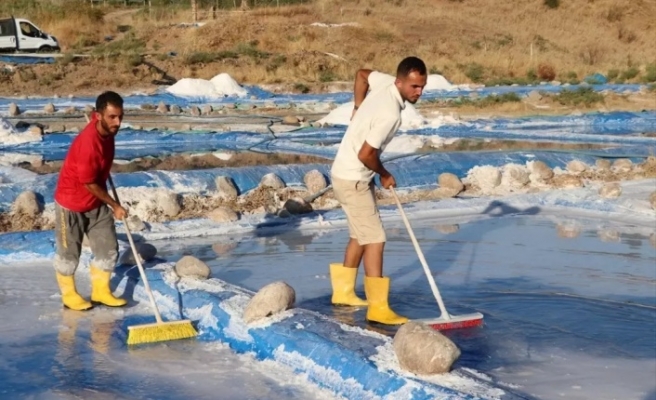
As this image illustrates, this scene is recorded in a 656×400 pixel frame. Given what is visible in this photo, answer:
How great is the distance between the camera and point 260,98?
73.0 ft

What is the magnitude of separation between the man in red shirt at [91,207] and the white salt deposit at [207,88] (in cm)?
1565

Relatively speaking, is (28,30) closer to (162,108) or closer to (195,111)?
(162,108)

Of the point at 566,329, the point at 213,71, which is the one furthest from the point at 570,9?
the point at 566,329

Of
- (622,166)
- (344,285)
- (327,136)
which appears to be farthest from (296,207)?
(327,136)

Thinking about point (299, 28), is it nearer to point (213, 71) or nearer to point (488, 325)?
point (213, 71)

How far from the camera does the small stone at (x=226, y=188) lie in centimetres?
1034

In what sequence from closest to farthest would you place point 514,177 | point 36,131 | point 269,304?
1. point 269,304
2. point 514,177
3. point 36,131

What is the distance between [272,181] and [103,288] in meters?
4.40

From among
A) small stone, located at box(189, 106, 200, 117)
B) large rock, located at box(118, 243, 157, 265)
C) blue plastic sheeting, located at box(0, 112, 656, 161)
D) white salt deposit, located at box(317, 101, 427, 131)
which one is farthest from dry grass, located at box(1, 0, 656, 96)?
large rock, located at box(118, 243, 157, 265)

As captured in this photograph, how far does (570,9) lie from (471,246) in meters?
40.4

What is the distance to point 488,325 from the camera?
19.6 ft

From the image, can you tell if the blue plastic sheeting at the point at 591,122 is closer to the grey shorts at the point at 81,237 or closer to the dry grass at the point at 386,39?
the dry grass at the point at 386,39

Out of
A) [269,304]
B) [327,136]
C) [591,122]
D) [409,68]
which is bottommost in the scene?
[591,122]

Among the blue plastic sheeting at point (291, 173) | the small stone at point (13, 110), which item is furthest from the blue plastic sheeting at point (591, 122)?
the small stone at point (13, 110)
